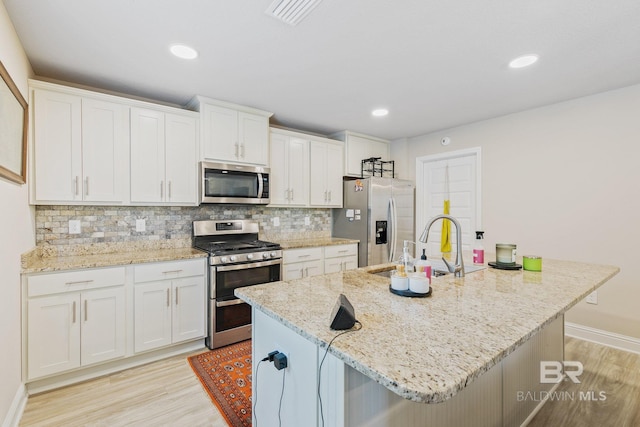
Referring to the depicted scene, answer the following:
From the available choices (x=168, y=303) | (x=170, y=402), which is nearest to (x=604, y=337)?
(x=170, y=402)

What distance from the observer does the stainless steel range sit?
2674mm

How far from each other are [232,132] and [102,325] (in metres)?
2.03

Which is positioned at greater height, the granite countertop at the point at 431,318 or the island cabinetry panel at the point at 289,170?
the island cabinetry panel at the point at 289,170

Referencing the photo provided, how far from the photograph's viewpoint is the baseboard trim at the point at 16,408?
1.67m

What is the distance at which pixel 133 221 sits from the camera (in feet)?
9.25

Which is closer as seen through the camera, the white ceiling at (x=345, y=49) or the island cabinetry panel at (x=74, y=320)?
the white ceiling at (x=345, y=49)

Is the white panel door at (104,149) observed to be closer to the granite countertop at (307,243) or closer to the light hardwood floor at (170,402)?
the light hardwood floor at (170,402)

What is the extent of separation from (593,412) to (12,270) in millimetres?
3711

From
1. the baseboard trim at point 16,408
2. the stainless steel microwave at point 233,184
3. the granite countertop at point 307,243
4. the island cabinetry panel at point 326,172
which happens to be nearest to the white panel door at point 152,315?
the baseboard trim at point 16,408

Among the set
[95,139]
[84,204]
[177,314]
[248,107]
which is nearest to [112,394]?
[177,314]

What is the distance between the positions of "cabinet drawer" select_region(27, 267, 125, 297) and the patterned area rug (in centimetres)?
94

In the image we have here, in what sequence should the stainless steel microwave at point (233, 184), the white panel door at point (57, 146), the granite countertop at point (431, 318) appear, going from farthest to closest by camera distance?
the stainless steel microwave at point (233, 184)
the white panel door at point (57, 146)
the granite countertop at point (431, 318)

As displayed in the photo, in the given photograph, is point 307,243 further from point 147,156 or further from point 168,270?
point 147,156

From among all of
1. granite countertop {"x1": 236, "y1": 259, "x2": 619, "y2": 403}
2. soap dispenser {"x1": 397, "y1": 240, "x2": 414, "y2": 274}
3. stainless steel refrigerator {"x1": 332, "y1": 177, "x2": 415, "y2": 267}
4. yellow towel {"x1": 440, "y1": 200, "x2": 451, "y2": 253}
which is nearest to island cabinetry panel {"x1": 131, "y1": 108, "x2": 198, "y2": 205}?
granite countertop {"x1": 236, "y1": 259, "x2": 619, "y2": 403}
